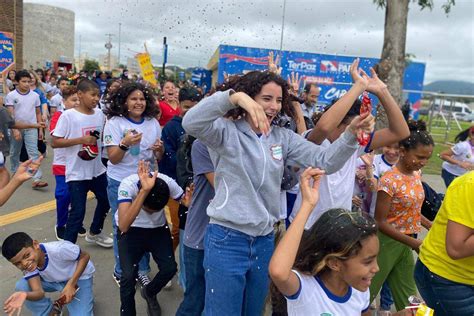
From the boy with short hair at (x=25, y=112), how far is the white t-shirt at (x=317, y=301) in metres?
6.33

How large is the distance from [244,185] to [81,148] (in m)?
2.80

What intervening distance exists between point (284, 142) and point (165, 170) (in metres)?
2.34

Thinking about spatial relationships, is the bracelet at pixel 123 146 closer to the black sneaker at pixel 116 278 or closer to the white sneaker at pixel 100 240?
Answer: the black sneaker at pixel 116 278

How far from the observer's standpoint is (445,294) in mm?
2412

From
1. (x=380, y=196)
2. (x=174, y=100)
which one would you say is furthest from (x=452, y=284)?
(x=174, y=100)

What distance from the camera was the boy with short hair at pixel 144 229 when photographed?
321cm

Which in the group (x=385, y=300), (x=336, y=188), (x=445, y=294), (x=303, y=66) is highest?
(x=303, y=66)

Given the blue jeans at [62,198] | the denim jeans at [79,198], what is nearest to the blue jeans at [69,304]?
the denim jeans at [79,198]

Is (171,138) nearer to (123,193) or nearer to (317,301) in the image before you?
(123,193)

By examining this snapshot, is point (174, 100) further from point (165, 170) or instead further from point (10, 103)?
point (10, 103)

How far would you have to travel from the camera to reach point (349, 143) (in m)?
2.31

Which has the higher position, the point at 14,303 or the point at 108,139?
the point at 108,139

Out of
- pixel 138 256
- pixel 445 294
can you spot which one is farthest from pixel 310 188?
pixel 138 256

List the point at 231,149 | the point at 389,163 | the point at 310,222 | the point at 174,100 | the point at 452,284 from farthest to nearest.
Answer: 1. the point at 174,100
2. the point at 389,163
3. the point at 310,222
4. the point at 452,284
5. the point at 231,149
